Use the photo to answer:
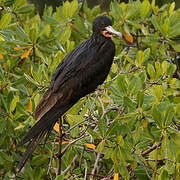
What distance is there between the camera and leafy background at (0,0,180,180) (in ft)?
5.15

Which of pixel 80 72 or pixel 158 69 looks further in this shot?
pixel 158 69

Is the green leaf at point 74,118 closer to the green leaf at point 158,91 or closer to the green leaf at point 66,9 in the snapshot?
the green leaf at point 158,91

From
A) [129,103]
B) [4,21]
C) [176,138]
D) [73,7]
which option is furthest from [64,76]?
[73,7]

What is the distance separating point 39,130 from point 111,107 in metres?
0.38

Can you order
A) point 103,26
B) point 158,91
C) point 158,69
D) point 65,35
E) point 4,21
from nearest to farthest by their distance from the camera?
1. point 103,26
2. point 158,91
3. point 158,69
4. point 4,21
5. point 65,35

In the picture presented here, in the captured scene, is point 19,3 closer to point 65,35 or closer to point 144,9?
point 65,35

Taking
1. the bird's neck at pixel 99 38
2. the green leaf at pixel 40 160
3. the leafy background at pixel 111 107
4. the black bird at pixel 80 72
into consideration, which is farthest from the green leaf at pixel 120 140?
the green leaf at pixel 40 160

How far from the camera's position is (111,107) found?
5.71 ft

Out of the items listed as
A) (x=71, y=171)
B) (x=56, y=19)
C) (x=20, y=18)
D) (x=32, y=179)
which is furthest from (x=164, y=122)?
(x=20, y=18)

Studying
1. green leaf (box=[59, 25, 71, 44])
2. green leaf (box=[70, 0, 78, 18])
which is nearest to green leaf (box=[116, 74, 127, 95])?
green leaf (box=[59, 25, 71, 44])

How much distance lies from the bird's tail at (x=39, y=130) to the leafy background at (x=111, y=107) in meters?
0.12

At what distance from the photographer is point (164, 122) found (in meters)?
1.54

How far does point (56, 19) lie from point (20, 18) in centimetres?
41

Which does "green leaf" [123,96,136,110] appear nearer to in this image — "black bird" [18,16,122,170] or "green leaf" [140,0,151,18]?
"black bird" [18,16,122,170]
